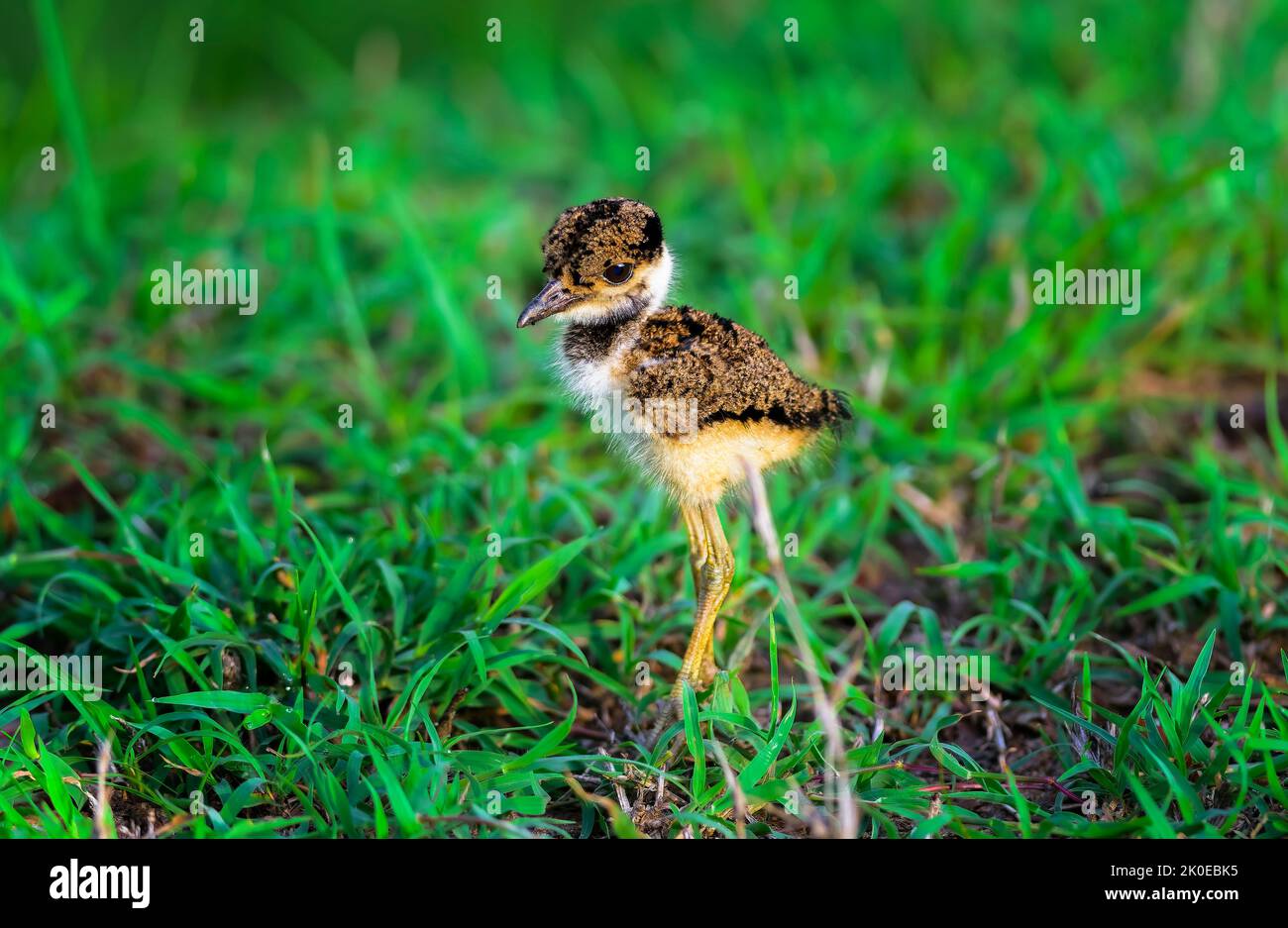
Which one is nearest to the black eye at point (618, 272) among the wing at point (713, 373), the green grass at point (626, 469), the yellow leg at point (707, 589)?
the wing at point (713, 373)

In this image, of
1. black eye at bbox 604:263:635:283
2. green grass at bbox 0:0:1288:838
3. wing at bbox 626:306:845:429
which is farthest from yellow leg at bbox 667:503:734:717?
black eye at bbox 604:263:635:283

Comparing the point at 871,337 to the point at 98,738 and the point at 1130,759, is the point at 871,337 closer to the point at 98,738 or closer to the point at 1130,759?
the point at 1130,759

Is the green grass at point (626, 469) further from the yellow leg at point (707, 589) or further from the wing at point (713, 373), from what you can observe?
the wing at point (713, 373)

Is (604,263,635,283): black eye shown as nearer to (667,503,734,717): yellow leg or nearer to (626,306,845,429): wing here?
(626,306,845,429): wing

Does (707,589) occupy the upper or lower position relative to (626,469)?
lower

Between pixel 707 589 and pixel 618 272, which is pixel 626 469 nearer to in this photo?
pixel 707 589

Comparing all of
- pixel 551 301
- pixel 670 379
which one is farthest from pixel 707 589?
pixel 551 301

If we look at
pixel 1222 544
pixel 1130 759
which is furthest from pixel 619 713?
pixel 1222 544
